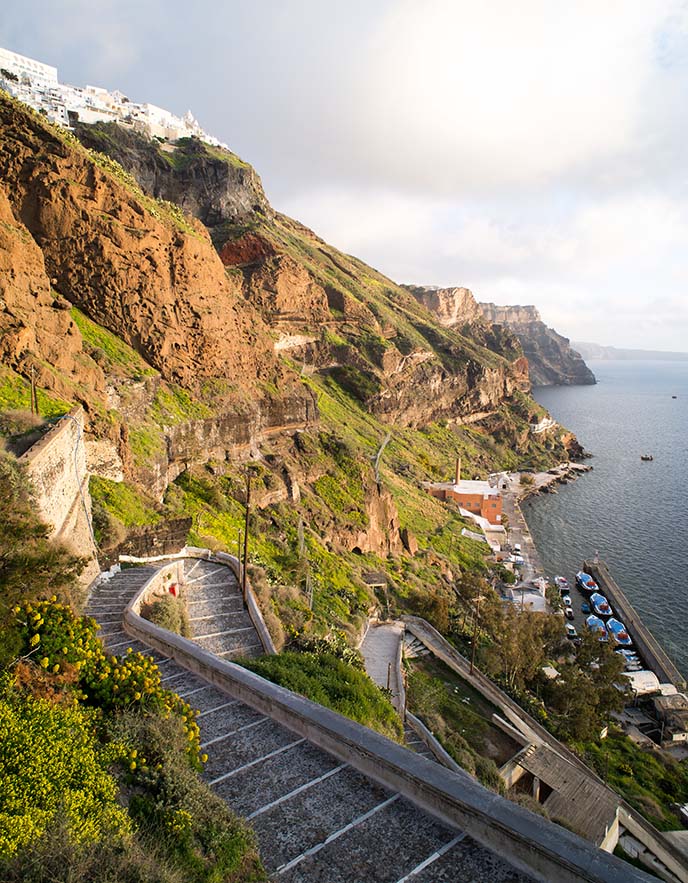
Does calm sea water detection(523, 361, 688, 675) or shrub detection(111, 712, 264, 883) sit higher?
shrub detection(111, 712, 264, 883)

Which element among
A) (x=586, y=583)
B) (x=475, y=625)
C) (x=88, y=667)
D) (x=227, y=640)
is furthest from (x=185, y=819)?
(x=586, y=583)

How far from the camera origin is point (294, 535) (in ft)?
89.5

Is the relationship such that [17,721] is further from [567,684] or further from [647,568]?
[647,568]

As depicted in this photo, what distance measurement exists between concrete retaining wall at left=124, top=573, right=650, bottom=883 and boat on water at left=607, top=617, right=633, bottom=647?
34872 mm

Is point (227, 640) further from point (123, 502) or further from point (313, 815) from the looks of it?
point (313, 815)

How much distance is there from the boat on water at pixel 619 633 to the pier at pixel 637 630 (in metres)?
0.73

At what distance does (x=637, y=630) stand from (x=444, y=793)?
127 ft

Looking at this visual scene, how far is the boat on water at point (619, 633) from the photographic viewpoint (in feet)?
116

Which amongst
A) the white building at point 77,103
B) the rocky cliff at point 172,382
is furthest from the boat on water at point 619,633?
the white building at point 77,103

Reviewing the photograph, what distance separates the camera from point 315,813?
5594 millimetres

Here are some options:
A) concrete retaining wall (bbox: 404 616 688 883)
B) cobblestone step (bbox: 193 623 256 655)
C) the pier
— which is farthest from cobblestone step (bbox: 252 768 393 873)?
the pier

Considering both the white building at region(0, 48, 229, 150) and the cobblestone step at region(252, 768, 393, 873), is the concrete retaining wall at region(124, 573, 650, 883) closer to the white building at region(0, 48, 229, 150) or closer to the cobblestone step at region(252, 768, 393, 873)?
the cobblestone step at region(252, 768, 393, 873)

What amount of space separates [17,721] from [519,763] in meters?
18.0

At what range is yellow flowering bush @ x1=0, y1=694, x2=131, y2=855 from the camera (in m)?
4.20
